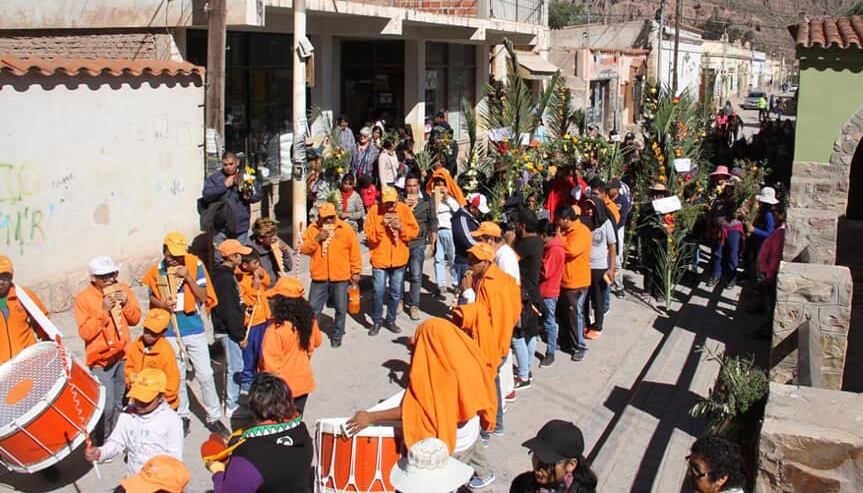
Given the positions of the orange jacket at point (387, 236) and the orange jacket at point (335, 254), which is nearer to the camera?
the orange jacket at point (335, 254)

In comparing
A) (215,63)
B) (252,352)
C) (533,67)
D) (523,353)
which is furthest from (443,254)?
(533,67)

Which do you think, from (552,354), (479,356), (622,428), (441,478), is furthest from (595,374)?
(441,478)

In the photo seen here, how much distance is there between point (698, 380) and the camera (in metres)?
9.17

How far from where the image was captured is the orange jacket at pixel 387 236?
10.3 metres

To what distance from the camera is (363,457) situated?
5777mm

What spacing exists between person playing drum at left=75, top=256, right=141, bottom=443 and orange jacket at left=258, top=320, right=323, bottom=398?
3.82ft

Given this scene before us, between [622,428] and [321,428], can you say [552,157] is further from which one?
[321,428]

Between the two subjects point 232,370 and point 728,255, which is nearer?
point 232,370

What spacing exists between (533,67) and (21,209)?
1862 cm

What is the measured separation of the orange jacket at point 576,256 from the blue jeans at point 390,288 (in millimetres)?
1819

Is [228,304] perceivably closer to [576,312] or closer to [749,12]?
[576,312]

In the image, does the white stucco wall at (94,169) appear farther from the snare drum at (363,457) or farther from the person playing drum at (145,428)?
the snare drum at (363,457)

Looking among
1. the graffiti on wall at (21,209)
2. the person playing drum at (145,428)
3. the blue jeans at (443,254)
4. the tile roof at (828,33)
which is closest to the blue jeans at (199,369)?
the person playing drum at (145,428)

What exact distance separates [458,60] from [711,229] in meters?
12.8
